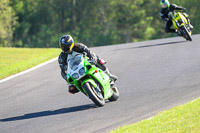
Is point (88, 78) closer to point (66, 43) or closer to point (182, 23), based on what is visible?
point (66, 43)

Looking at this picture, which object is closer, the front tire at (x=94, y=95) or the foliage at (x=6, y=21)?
the front tire at (x=94, y=95)

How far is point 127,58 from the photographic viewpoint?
1734 centimetres

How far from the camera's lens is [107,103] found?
10.4 meters

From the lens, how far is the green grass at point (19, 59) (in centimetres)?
1723

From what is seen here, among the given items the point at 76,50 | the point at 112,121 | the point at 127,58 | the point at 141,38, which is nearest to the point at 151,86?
the point at 76,50

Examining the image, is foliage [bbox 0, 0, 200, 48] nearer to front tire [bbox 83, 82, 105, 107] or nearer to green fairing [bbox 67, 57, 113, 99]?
green fairing [bbox 67, 57, 113, 99]

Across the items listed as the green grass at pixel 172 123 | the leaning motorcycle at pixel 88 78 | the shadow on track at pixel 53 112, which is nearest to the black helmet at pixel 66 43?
the leaning motorcycle at pixel 88 78

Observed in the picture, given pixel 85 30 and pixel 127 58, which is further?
pixel 85 30

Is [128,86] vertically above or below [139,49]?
above

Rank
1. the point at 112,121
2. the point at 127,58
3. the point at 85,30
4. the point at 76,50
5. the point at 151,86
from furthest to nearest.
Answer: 1. the point at 85,30
2. the point at 127,58
3. the point at 151,86
4. the point at 76,50
5. the point at 112,121

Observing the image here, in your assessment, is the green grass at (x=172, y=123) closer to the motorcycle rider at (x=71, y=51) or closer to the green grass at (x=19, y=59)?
the motorcycle rider at (x=71, y=51)

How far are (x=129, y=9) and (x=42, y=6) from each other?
1318cm

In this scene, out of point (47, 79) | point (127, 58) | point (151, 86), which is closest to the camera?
point (151, 86)

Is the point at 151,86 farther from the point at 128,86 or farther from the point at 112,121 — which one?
the point at 112,121
